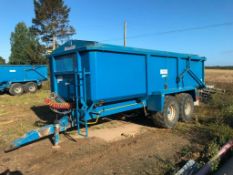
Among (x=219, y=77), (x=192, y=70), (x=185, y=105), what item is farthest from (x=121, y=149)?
(x=219, y=77)

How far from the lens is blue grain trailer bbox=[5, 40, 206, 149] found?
5.23m

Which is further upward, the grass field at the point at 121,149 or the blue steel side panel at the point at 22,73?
the blue steel side panel at the point at 22,73

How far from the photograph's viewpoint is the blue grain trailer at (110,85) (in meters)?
Answer: 5.23

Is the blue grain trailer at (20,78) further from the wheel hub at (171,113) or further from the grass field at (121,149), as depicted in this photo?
the wheel hub at (171,113)

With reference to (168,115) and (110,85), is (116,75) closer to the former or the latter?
(110,85)

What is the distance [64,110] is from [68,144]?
803mm

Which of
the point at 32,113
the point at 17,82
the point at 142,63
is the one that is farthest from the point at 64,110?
the point at 17,82

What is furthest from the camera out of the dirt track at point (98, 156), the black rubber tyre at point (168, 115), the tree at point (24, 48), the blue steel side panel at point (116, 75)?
the tree at point (24, 48)

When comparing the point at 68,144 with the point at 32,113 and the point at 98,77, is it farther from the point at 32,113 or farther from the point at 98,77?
the point at 32,113

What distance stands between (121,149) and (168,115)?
7.88ft

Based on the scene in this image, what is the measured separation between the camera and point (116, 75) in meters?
5.65

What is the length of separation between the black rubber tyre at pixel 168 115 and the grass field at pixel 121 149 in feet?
0.64

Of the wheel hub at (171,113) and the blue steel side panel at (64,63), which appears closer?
the blue steel side panel at (64,63)

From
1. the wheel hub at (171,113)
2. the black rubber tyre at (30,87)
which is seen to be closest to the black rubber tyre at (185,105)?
the wheel hub at (171,113)
